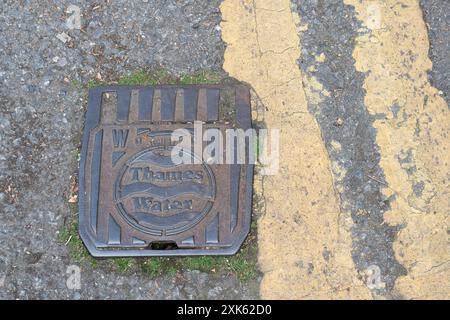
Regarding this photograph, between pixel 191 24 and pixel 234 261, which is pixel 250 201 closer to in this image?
pixel 234 261

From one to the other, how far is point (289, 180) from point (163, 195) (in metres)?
0.56

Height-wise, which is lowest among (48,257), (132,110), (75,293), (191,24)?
(75,293)

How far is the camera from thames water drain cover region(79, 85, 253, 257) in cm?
223

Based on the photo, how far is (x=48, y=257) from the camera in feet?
7.43

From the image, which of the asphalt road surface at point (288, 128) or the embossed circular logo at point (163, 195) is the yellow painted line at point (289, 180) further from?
the embossed circular logo at point (163, 195)

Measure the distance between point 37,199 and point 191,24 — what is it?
3.56 ft

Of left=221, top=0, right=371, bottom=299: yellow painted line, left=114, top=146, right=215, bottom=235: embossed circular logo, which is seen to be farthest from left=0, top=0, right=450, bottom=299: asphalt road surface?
left=114, top=146, right=215, bottom=235: embossed circular logo

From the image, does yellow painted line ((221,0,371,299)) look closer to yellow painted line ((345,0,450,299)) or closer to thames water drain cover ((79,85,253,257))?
thames water drain cover ((79,85,253,257))

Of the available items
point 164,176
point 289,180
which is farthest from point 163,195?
point 289,180

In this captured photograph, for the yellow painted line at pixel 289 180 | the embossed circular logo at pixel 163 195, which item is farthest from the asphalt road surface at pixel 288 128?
the embossed circular logo at pixel 163 195

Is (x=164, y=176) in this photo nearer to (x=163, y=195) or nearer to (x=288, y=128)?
(x=163, y=195)

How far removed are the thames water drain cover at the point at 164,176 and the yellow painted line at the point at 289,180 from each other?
124mm

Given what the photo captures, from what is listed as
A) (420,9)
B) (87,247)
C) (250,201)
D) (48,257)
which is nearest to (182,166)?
(250,201)

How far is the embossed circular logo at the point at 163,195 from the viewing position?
7.31 feet
